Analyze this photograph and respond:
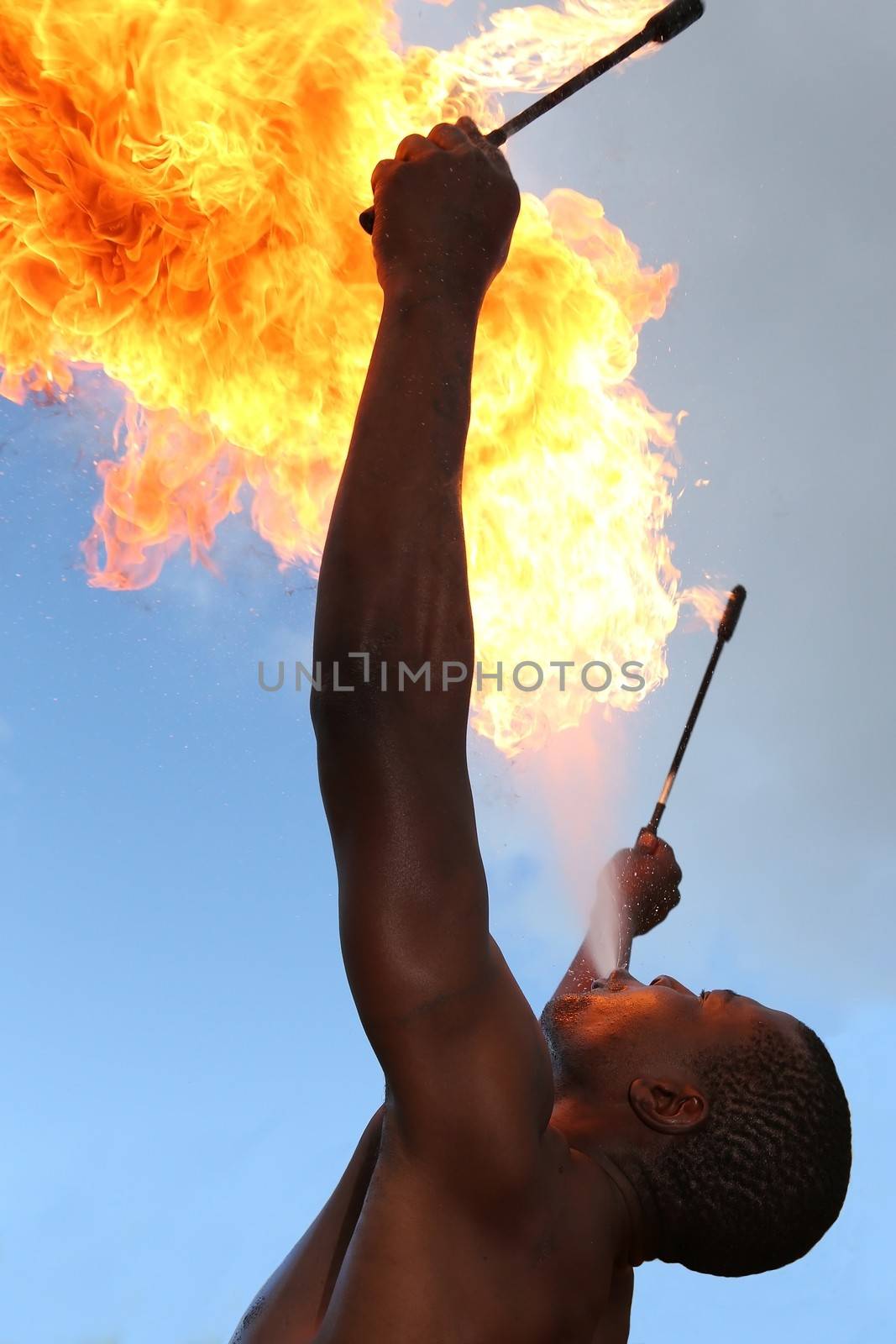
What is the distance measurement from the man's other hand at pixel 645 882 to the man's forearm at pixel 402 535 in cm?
377

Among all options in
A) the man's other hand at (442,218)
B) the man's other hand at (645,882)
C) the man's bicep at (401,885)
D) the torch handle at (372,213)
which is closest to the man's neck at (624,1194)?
the man's bicep at (401,885)

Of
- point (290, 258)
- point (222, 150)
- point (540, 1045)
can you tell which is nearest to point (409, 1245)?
point (540, 1045)

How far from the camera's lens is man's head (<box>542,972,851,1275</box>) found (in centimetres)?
337

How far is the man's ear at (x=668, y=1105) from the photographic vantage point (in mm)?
3420

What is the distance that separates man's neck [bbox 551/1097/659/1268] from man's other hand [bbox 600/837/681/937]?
2.32 m

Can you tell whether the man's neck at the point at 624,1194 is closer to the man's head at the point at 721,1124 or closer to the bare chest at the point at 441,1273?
the man's head at the point at 721,1124

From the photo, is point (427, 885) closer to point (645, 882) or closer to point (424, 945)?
point (424, 945)

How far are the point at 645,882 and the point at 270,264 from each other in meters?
3.71

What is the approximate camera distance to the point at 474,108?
17.1ft

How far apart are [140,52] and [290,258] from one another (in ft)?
3.51

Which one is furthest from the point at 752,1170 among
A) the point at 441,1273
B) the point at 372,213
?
the point at 372,213

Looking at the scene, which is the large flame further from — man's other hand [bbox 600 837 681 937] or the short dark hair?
the short dark hair

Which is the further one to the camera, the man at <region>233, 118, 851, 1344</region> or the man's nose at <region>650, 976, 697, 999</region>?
the man's nose at <region>650, 976, 697, 999</region>

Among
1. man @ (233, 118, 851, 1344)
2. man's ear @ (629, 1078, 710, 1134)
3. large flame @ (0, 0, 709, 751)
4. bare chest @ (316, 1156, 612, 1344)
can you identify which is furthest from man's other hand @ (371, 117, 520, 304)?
man's ear @ (629, 1078, 710, 1134)
